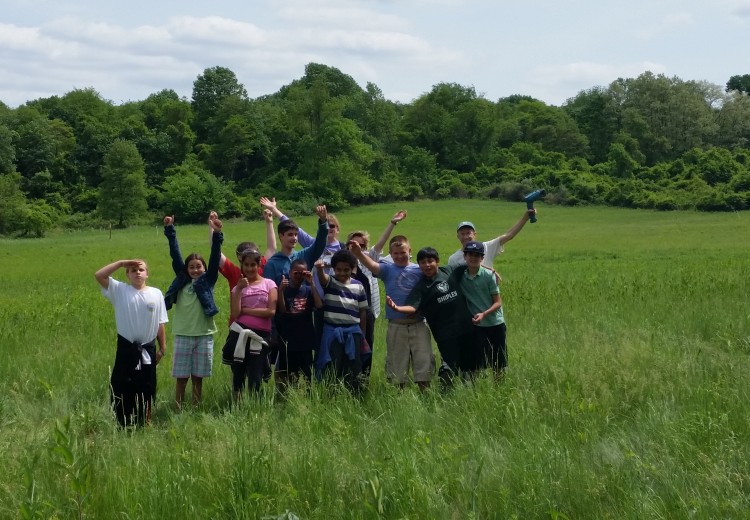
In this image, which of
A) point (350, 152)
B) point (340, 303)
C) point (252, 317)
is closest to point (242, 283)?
point (252, 317)

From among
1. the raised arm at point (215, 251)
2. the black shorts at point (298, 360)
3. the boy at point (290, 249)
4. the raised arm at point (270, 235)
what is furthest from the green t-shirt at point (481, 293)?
the raised arm at point (215, 251)

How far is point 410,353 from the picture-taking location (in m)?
8.02

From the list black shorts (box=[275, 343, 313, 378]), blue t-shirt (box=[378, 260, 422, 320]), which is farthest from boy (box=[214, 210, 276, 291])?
blue t-shirt (box=[378, 260, 422, 320])

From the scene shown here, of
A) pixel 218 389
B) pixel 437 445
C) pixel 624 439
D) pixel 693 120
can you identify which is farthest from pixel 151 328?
pixel 693 120

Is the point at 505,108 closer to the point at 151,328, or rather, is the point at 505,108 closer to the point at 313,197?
the point at 313,197

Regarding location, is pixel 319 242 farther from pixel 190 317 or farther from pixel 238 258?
pixel 190 317

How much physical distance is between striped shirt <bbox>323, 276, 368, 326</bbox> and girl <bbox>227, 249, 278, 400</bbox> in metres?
0.51

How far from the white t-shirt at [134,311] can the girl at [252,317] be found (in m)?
0.73

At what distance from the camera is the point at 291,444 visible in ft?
19.4

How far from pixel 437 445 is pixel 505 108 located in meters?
103

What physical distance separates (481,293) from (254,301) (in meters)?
2.21

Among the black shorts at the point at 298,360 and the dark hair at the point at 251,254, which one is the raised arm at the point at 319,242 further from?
the black shorts at the point at 298,360

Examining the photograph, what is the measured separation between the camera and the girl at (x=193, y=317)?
784 centimetres

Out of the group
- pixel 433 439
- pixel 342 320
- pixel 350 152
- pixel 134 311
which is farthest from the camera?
pixel 350 152
